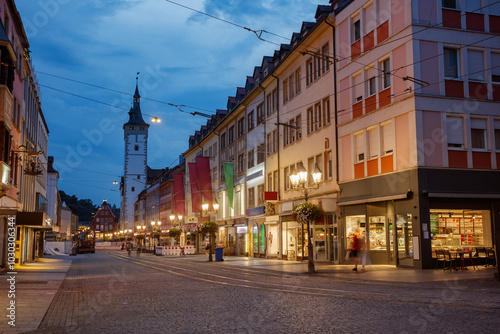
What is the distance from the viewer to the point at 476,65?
2467 centimetres

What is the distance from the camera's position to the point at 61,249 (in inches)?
2822

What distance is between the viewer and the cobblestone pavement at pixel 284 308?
31.1 feet

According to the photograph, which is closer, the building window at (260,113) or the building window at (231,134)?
the building window at (260,113)

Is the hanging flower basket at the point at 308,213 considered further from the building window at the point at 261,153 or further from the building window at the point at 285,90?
the building window at the point at 261,153

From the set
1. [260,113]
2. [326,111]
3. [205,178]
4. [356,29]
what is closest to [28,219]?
[326,111]

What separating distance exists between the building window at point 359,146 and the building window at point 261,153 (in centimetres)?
1521

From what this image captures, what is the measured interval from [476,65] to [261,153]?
22.0 m

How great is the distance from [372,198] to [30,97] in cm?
2612

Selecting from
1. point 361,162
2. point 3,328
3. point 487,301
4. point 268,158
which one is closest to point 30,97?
point 268,158

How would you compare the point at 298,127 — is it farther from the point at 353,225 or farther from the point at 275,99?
the point at 353,225

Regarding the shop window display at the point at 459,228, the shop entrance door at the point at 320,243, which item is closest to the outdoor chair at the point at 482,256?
the shop window display at the point at 459,228

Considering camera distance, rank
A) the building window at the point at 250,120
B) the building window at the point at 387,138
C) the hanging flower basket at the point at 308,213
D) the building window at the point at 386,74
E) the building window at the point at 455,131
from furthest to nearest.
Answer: the building window at the point at 250,120
the building window at the point at 386,74
the building window at the point at 387,138
the hanging flower basket at the point at 308,213
the building window at the point at 455,131

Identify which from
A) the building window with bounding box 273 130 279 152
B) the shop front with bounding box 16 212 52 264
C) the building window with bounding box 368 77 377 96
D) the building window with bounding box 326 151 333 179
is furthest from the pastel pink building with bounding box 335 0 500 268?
the shop front with bounding box 16 212 52 264

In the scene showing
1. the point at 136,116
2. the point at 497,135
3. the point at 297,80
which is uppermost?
the point at 136,116
